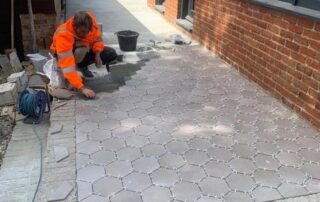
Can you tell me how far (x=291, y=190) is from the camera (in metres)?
3.00

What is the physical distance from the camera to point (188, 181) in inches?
121

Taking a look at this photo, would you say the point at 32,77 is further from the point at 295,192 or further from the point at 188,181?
the point at 295,192

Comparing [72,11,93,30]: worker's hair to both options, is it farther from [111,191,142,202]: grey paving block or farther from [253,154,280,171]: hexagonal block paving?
[253,154,280,171]: hexagonal block paving

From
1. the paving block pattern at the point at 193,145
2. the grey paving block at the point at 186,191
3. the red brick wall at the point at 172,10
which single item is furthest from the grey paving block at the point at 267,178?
the red brick wall at the point at 172,10

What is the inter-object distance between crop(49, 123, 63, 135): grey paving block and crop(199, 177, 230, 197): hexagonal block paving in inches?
66.5

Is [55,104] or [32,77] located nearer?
[55,104]

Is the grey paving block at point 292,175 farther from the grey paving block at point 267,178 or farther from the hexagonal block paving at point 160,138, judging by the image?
the hexagonal block paving at point 160,138

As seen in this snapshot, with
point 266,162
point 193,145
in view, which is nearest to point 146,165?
point 193,145

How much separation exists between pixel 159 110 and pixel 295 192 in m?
1.90

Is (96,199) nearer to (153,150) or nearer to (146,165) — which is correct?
(146,165)

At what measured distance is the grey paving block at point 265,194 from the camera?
290cm

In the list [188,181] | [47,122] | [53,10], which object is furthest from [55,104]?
[53,10]

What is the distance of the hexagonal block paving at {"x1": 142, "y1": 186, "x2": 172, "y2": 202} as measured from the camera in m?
2.85

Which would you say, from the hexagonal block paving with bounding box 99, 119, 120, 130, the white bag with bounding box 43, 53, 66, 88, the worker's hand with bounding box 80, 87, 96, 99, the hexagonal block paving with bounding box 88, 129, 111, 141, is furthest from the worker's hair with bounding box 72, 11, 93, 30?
the hexagonal block paving with bounding box 88, 129, 111, 141
